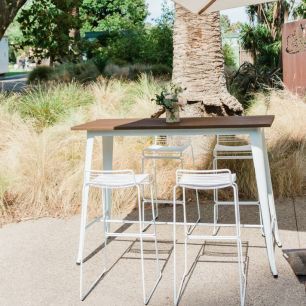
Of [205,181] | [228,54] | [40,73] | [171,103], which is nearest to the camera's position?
[205,181]

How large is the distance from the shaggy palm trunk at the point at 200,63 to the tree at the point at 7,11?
5038mm

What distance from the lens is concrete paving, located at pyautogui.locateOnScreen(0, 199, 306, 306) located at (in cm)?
420

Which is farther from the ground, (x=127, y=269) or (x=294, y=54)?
(x=294, y=54)

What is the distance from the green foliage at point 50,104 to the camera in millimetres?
9637

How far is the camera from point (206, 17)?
880cm

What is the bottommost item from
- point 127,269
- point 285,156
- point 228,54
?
point 127,269

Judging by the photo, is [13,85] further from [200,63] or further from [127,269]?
[127,269]

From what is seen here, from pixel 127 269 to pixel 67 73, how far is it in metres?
13.2

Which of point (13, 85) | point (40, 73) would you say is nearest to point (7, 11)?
point (40, 73)

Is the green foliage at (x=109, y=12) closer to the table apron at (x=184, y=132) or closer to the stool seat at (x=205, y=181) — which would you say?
the table apron at (x=184, y=132)

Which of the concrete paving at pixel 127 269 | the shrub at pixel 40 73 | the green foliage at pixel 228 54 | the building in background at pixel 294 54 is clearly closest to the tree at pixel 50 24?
the shrub at pixel 40 73

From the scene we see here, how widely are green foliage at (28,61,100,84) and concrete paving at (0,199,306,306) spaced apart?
34.9ft

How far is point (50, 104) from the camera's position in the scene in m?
9.96

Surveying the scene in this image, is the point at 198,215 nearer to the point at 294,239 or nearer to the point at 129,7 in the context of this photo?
the point at 294,239
